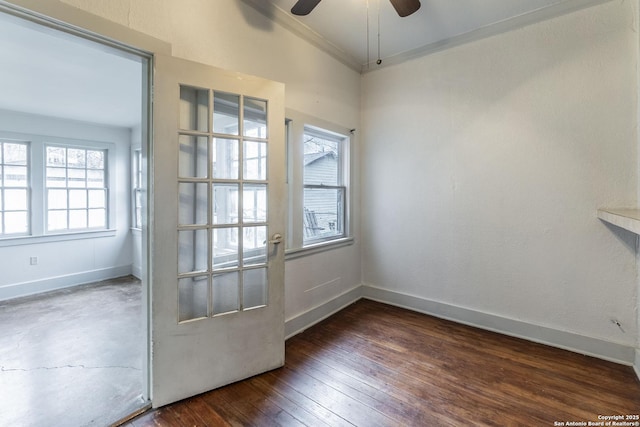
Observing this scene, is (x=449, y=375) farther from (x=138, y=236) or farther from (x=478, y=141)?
(x=138, y=236)

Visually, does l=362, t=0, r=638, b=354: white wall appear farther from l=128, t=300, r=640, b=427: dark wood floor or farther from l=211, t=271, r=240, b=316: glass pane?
l=211, t=271, r=240, b=316: glass pane

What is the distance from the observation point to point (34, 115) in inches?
158

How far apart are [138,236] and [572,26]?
6.11 m

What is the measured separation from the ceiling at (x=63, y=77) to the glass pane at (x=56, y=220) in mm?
1472

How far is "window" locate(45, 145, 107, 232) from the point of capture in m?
4.28

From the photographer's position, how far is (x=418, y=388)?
1.88 meters

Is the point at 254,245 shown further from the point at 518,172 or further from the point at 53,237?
the point at 53,237

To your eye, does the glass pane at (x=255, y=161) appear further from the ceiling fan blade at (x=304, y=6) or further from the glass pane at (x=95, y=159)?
the glass pane at (x=95, y=159)

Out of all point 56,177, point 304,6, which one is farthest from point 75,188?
point 304,6

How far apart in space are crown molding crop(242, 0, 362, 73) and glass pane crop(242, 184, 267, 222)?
145 centimetres

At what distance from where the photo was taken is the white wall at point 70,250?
151 inches

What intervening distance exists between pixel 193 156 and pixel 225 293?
3.10 ft

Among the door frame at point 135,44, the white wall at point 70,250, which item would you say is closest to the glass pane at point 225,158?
the door frame at point 135,44

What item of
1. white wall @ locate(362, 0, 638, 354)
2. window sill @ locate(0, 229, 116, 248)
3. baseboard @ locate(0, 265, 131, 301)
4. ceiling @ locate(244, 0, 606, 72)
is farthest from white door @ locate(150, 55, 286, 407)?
window sill @ locate(0, 229, 116, 248)
